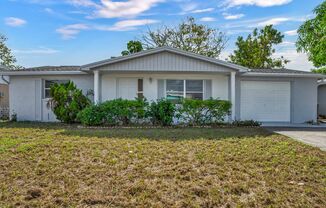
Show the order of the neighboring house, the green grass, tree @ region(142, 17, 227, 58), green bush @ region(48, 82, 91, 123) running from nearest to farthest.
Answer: the green grass < green bush @ region(48, 82, 91, 123) < the neighboring house < tree @ region(142, 17, 227, 58)

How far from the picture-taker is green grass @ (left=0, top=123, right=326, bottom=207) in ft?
11.9

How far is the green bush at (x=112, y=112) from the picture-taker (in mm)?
11102

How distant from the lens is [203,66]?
1209 centimetres

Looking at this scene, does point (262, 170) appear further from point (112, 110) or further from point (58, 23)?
point (58, 23)

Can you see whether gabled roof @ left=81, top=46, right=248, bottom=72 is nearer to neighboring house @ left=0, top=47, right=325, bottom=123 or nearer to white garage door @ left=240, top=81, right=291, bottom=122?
neighboring house @ left=0, top=47, right=325, bottom=123

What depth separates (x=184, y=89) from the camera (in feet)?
43.8

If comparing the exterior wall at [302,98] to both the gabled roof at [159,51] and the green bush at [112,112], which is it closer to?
the gabled roof at [159,51]

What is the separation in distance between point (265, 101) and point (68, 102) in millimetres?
9953

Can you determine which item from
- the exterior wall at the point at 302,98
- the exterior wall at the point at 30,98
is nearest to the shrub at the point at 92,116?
the exterior wall at the point at 30,98

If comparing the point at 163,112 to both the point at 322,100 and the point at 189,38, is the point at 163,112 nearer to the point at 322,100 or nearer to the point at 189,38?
the point at 322,100

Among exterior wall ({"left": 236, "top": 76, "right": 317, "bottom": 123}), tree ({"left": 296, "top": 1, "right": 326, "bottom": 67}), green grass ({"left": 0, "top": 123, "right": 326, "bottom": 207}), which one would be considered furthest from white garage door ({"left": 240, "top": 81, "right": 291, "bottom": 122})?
green grass ({"left": 0, "top": 123, "right": 326, "bottom": 207})

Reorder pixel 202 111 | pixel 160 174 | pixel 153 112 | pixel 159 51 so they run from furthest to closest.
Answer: pixel 159 51 → pixel 202 111 → pixel 153 112 → pixel 160 174

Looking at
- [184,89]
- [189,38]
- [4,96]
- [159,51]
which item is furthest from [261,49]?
[4,96]

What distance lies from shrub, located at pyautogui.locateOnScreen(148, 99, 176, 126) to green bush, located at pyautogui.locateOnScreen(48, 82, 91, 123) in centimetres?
328
